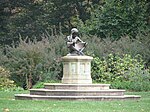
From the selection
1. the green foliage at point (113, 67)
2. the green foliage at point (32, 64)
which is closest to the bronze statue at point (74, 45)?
the green foliage at point (113, 67)

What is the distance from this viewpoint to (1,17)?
48438 mm

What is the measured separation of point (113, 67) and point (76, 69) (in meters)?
9.55

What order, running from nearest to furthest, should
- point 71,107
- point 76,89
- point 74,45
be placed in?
1. point 71,107
2. point 76,89
3. point 74,45

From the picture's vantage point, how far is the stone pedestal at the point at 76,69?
2417 cm

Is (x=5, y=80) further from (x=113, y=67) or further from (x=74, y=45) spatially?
(x=74, y=45)

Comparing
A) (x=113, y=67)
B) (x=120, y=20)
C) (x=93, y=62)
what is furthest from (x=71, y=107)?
(x=120, y=20)

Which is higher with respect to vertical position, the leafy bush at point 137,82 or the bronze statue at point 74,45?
the bronze statue at point 74,45

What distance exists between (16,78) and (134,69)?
689 cm

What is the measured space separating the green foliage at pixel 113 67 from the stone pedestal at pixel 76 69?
309 inches

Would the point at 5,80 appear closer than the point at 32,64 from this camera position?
Yes

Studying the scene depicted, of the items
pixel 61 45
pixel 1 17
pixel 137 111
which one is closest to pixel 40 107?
pixel 137 111

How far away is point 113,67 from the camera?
33562 millimetres

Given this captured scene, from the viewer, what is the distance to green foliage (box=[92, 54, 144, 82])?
32.4 metres

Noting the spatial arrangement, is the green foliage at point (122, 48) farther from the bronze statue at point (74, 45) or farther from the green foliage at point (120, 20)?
the bronze statue at point (74, 45)
